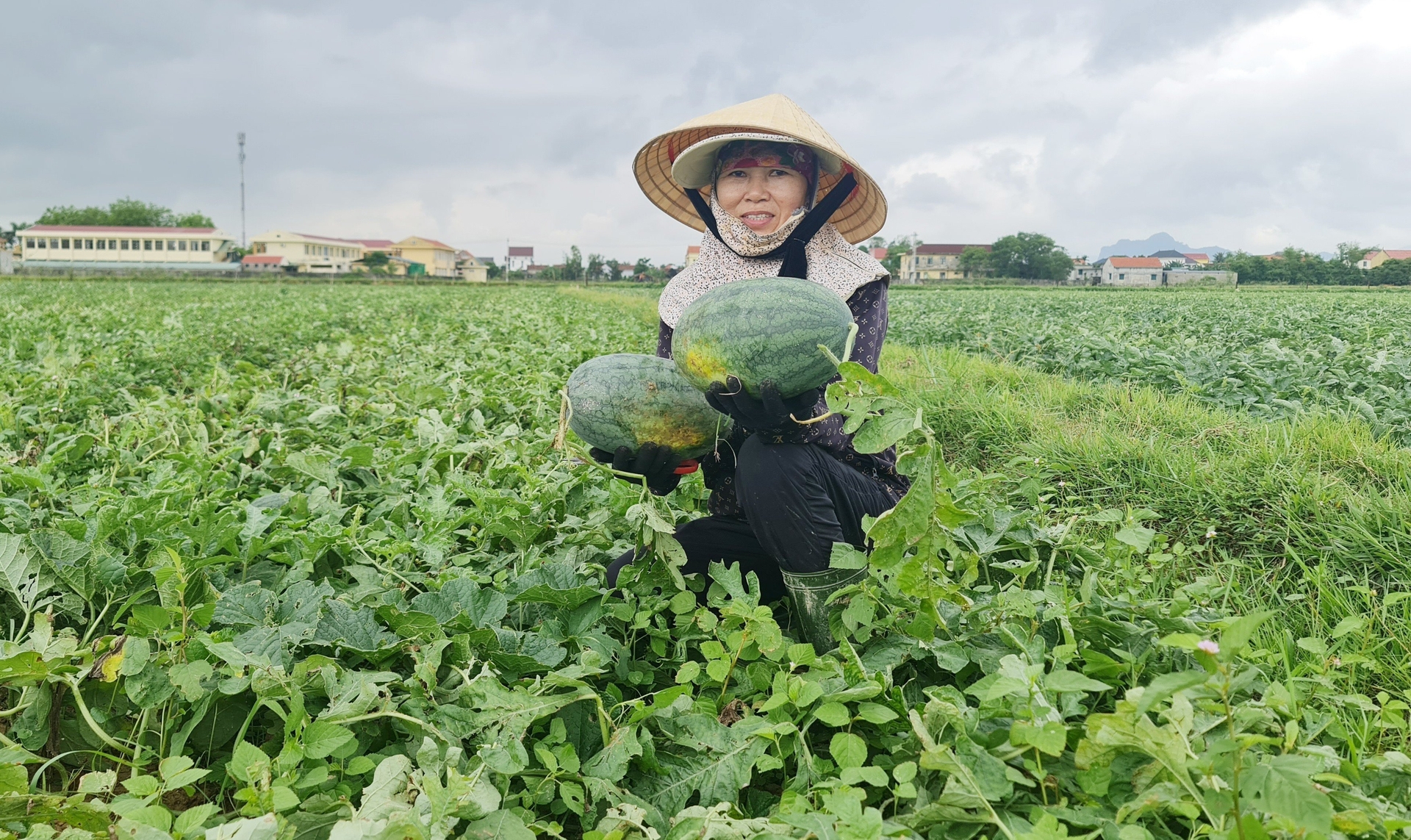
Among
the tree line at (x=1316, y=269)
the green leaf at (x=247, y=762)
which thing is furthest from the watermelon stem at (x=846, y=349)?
the tree line at (x=1316, y=269)

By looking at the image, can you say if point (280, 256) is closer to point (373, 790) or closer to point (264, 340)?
point (264, 340)

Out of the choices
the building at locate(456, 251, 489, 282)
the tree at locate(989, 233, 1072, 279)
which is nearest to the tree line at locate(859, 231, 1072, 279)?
the tree at locate(989, 233, 1072, 279)

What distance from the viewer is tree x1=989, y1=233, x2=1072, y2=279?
91812 millimetres

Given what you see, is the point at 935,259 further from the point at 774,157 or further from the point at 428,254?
the point at 774,157

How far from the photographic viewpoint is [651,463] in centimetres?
246

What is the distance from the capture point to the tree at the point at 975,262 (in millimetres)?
94688

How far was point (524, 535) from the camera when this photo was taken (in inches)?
105

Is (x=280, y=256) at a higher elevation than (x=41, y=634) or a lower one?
higher

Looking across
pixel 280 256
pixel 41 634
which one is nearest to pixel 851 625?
pixel 41 634

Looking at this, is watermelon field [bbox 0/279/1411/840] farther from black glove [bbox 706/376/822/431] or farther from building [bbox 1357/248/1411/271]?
building [bbox 1357/248/1411/271]

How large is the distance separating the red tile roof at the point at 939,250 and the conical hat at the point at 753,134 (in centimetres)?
10913

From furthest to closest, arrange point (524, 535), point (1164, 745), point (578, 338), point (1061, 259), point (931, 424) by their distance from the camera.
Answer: point (1061, 259)
point (578, 338)
point (931, 424)
point (524, 535)
point (1164, 745)

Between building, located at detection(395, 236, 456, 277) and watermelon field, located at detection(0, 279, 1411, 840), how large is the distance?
12049 cm

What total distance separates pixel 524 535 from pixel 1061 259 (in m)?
99.6
